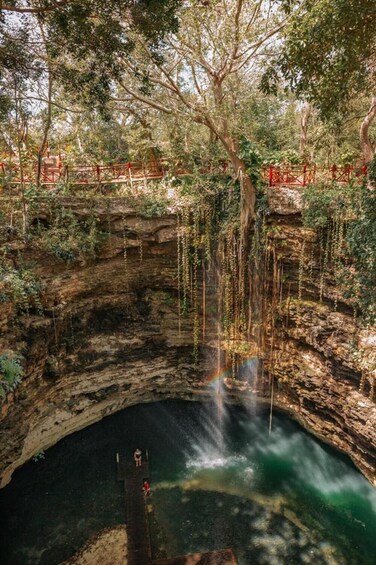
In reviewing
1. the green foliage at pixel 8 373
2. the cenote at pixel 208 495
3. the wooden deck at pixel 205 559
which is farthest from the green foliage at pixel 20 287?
the wooden deck at pixel 205 559

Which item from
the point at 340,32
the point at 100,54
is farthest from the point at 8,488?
the point at 340,32

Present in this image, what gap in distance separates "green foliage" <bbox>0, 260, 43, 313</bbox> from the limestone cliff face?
381mm

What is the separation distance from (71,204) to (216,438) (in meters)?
10.1

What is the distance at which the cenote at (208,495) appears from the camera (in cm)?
1049

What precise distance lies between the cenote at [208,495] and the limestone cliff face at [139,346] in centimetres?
89

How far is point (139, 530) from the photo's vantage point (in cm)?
1079

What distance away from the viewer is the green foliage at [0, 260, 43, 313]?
38.1 feet

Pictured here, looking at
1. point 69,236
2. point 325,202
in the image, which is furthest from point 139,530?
point 325,202

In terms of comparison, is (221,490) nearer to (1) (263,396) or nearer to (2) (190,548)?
(2) (190,548)

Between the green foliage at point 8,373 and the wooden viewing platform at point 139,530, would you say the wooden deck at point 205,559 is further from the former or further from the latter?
the green foliage at point 8,373

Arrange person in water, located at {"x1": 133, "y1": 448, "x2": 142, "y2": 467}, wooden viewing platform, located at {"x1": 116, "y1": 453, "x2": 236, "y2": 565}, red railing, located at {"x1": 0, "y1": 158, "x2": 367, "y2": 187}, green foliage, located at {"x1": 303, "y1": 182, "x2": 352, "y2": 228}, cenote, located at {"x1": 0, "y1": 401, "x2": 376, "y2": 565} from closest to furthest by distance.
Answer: wooden viewing platform, located at {"x1": 116, "y1": 453, "x2": 236, "y2": 565} < cenote, located at {"x1": 0, "y1": 401, "x2": 376, "y2": 565} < green foliage, located at {"x1": 303, "y1": 182, "x2": 352, "y2": 228} < person in water, located at {"x1": 133, "y1": 448, "x2": 142, "y2": 467} < red railing, located at {"x1": 0, "y1": 158, "x2": 367, "y2": 187}

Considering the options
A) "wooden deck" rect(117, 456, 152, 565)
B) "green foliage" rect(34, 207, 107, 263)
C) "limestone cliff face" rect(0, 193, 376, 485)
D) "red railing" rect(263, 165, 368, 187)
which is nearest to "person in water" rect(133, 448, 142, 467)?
"wooden deck" rect(117, 456, 152, 565)

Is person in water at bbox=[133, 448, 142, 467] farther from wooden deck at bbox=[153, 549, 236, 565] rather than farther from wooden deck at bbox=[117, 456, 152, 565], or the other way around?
wooden deck at bbox=[153, 549, 236, 565]

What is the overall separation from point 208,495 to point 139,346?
Result: 248 inches
